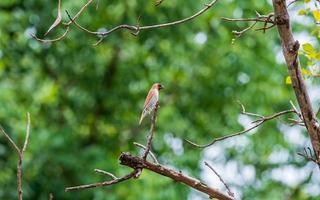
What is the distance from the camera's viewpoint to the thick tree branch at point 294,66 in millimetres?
2514

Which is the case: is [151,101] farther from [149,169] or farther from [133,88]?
[133,88]

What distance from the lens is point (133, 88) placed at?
32.2 feet

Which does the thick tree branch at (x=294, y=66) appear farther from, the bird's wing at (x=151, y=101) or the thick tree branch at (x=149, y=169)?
the bird's wing at (x=151, y=101)

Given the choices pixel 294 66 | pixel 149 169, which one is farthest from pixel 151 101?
pixel 294 66

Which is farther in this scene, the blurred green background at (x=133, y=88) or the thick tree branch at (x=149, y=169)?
the blurred green background at (x=133, y=88)

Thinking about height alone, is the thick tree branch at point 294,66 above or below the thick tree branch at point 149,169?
above

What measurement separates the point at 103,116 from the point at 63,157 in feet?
4.93

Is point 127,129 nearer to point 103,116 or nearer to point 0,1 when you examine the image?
point 103,116

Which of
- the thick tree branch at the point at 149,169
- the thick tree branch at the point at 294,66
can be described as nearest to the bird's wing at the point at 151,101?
the thick tree branch at the point at 149,169

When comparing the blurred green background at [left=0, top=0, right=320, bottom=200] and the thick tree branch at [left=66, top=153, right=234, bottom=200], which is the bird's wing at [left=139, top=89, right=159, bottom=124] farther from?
the blurred green background at [left=0, top=0, right=320, bottom=200]

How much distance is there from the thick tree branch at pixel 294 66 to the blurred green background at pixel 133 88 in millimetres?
5864

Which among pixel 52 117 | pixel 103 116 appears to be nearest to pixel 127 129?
pixel 103 116

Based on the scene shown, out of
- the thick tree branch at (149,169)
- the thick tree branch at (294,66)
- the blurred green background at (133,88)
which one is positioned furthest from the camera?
the blurred green background at (133,88)

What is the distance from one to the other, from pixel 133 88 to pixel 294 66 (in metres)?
7.34
